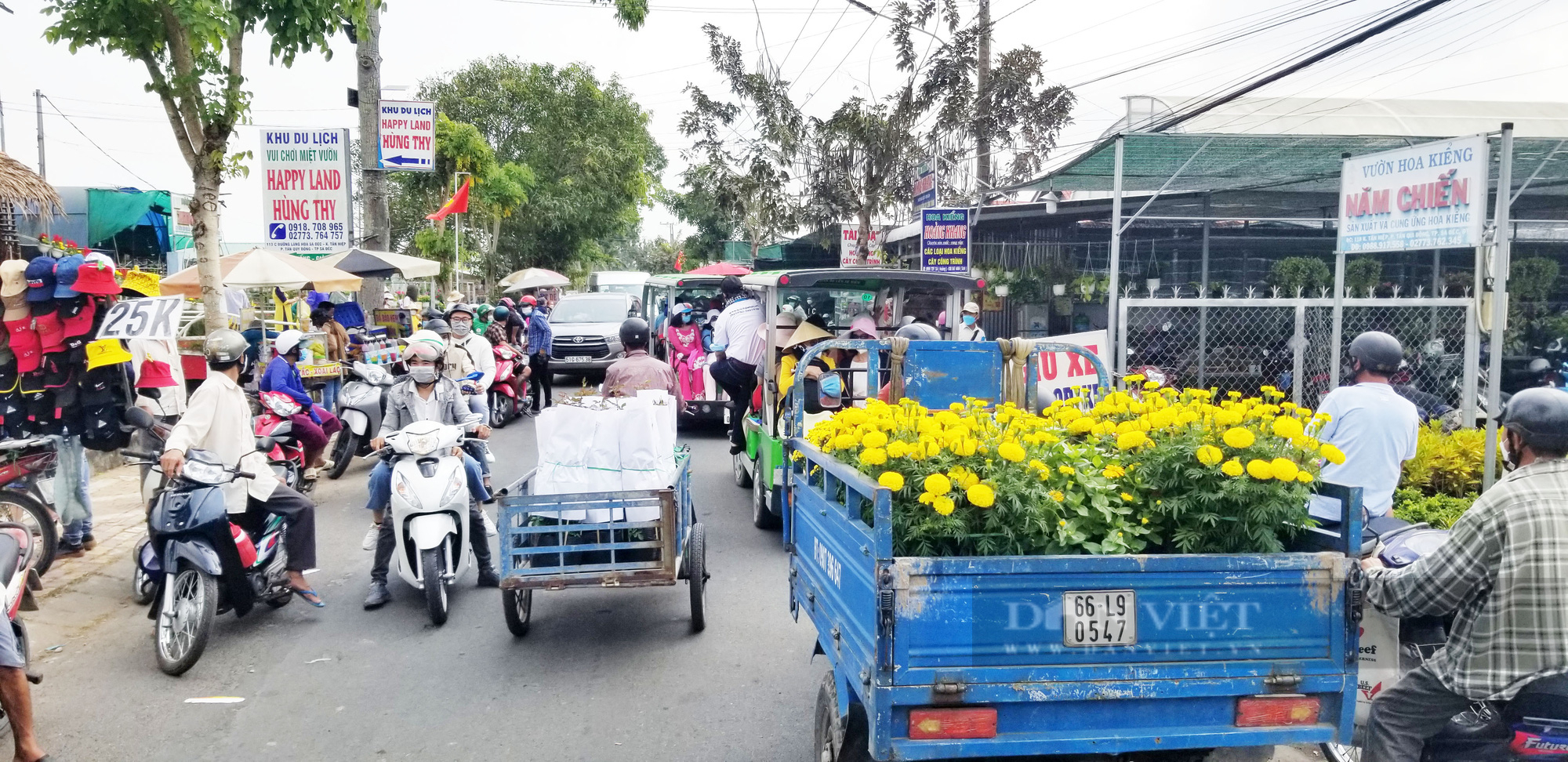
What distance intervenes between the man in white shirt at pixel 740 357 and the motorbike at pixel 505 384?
4596 millimetres

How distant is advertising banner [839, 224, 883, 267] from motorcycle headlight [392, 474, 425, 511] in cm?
1318

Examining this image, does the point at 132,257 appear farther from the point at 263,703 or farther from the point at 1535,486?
the point at 1535,486

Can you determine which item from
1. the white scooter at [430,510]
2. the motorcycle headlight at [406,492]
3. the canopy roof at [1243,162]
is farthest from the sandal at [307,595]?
the canopy roof at [1243,162]

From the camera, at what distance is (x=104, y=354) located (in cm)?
706

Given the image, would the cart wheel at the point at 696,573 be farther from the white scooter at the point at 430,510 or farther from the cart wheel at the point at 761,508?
the cart wheel at the point at 761,508

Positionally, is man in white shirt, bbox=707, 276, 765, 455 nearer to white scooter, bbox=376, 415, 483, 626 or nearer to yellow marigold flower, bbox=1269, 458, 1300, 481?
white scooter, bbox=376, 415, 483, 626

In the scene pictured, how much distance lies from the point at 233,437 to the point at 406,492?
0.97m

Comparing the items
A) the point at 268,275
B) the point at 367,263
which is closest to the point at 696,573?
the point at 268,275

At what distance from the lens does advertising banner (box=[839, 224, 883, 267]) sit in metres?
19.7

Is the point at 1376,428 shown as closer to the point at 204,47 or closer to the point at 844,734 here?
the point at 844,734

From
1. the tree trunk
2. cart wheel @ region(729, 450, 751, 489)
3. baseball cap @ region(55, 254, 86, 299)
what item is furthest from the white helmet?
cart wheel @ region(729, 450, 751, 489)

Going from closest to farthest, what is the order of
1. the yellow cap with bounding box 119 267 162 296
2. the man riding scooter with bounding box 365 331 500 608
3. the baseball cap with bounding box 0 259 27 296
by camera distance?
1. the man riding scooter with bounding box 365 331 500 608
2. the baseball cap with bounding box 0 259 27 296
3. the yellow cap with bounding box 119 267 162 296

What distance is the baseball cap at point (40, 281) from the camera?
680 centimetres

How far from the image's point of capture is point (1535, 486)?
2.99m
